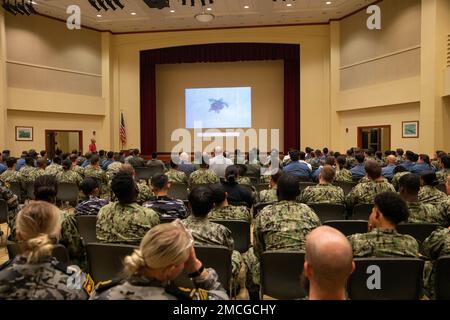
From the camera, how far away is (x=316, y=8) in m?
14.6

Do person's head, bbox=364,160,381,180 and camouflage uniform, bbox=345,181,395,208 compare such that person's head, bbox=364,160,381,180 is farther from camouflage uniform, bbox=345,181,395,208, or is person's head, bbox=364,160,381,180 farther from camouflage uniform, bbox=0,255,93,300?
camouflage uniform, bbox=0,255,93,300

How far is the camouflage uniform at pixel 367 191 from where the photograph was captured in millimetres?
4801

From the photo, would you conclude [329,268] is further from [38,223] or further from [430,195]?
[430,195]

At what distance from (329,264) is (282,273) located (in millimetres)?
1295

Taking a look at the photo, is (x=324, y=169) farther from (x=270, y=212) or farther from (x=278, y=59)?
(x=278, y=59)

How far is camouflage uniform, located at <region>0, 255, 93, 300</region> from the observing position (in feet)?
5.51

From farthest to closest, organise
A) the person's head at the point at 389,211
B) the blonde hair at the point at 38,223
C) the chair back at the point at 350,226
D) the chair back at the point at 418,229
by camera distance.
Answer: the chair back at the point at 350,226 < the chair back at the point at 418,229 < the person's head at the point at 389,211 < the blonde hair at the point at 38,223

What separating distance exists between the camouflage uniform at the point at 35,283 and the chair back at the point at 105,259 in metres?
0.94

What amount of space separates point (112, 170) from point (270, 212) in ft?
19.6

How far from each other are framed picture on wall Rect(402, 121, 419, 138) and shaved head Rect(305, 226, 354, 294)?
39.9ft

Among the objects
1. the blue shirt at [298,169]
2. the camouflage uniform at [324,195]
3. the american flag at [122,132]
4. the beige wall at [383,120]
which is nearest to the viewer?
the camouflage uniform at [324,195]

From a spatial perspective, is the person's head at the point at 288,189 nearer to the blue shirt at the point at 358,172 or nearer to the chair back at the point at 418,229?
the chair back at the point at 418,229

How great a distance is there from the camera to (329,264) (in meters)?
1.48

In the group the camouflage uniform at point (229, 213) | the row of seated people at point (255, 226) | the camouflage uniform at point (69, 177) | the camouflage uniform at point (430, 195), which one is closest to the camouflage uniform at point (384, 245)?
the row of seated people at point (255, 226)
